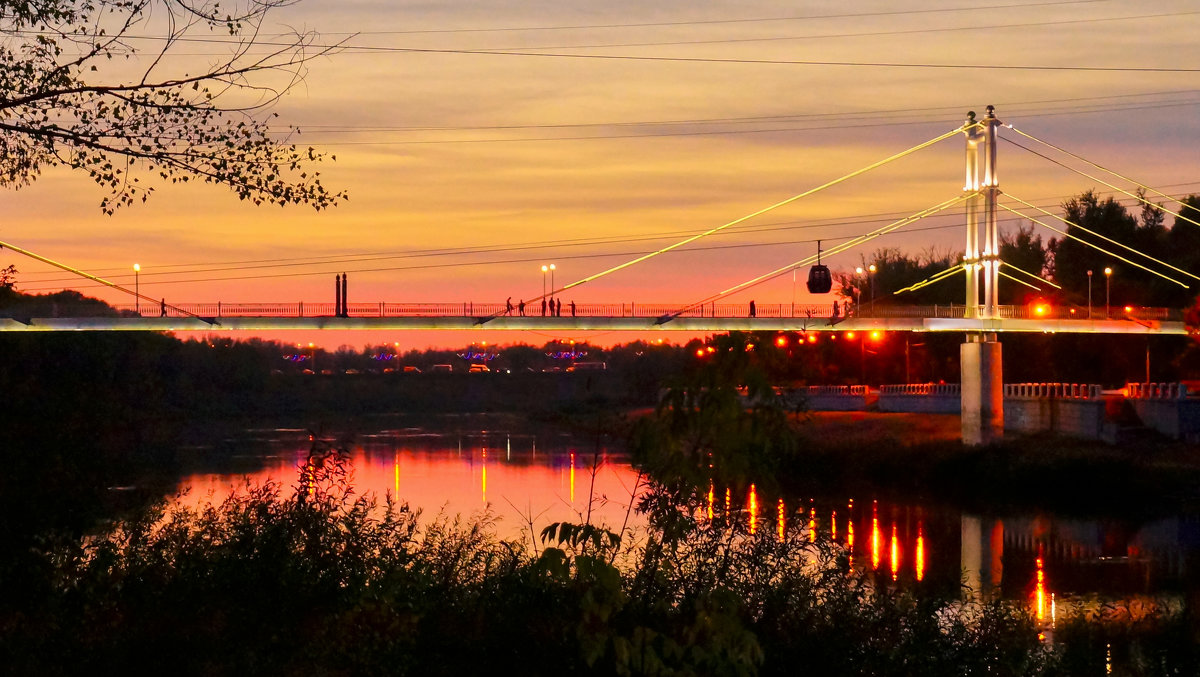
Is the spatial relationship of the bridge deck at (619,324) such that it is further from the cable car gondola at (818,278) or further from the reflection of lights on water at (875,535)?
A: the reflection of lights on water at (875,535)

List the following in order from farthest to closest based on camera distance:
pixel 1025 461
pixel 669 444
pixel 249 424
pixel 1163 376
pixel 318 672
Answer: pixel 249 424 < pixel 1163 376 < pixel 1025 461 < pixel 318 672 < pixel 669 444

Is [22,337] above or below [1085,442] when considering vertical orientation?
above

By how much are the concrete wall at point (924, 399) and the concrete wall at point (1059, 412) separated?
2793 mm

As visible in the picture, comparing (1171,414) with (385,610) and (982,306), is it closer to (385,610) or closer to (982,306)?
(982,306)

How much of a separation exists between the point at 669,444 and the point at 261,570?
794 centimetres

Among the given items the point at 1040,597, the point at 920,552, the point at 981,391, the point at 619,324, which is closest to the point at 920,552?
the point at 920,552

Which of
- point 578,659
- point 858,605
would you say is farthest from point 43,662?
point 858,605

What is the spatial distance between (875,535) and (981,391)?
1984 cm

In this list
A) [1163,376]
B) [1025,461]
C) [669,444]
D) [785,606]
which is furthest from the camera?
[1163,376]

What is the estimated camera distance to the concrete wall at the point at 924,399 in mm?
60906

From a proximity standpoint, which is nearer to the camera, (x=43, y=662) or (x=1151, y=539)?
(x=43, y=662)

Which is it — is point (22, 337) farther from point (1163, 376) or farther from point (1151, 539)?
point (1163, 376)

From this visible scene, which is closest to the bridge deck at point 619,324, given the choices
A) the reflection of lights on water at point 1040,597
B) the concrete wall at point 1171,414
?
the concrete wall at point 1171,414

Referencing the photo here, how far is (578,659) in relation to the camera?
1162cm
